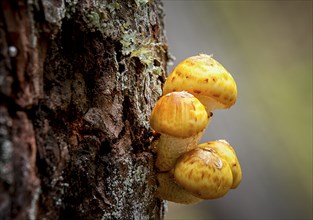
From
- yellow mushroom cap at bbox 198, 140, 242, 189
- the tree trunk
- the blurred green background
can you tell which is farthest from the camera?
the blurred green background

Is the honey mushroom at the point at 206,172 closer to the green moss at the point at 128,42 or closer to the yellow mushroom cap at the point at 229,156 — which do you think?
the yellow mushroom cap at the point at 229,156

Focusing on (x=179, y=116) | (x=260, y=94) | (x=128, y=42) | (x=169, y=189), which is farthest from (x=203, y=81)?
(x=260, y=94)

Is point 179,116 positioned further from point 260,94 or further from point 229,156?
point 260,94

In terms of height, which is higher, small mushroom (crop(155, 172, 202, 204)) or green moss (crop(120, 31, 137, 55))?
green moss (crop(120, 31, 137, 55))

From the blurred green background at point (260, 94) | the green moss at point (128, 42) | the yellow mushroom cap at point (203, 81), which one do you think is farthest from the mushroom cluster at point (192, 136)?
the blurred green background at point (260, 94)

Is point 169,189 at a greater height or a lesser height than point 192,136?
lesser

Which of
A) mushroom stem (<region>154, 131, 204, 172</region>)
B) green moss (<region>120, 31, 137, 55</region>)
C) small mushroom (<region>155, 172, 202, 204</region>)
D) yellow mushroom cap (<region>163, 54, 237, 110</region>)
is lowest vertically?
small mushroom (<region>155, 172, 202, 204</region>)

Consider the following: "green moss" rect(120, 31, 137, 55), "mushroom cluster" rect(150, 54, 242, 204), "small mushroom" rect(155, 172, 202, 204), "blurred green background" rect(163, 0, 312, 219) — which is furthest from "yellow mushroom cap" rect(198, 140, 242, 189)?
"blurred green background" rect(163, 0, 312, 219)

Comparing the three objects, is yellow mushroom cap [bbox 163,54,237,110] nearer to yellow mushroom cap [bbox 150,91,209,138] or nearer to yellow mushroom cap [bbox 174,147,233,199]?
yellow mushroom cap [bbox 150,91,209,138]
